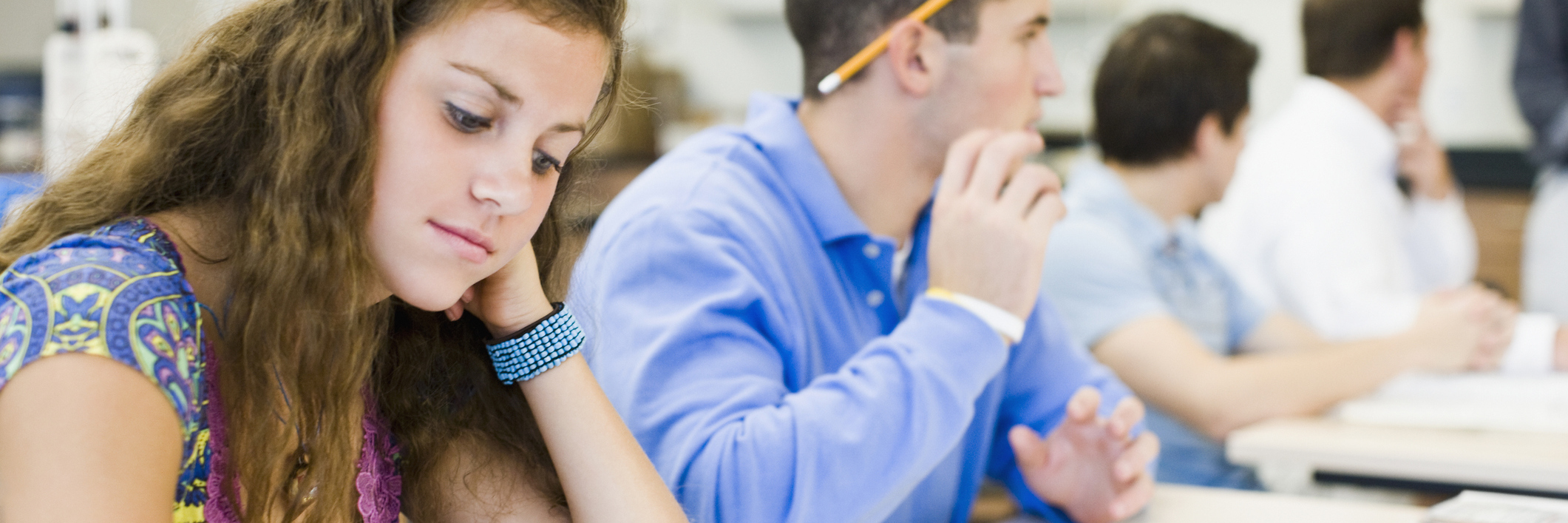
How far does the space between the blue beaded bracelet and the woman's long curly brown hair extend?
0.13 metres

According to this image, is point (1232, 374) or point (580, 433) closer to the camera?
point (580, 433)

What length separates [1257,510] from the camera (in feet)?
3.59

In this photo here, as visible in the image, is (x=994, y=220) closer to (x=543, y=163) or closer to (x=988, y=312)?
(x=988, y=312)

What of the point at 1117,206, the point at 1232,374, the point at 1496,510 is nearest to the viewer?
the point at 1496,510

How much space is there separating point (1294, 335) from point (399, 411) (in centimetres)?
159

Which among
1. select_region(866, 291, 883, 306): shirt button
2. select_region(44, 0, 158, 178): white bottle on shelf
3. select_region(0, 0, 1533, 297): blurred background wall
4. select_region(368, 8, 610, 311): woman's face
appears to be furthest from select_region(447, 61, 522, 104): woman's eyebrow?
select_region(0, 0, 1533, 297): blurred background wall

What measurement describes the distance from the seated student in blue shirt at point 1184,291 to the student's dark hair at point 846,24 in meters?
0.56

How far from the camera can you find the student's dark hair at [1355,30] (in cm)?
245

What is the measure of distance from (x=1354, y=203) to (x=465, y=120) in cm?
199

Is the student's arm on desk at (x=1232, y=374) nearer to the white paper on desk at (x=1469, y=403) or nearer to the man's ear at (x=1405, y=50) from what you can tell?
the white paper on desk at (x=1469, y=403)

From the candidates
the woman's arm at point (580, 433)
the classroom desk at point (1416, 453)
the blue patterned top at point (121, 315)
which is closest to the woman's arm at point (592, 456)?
the woman's arm at point (580, 433)

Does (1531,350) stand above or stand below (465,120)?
below

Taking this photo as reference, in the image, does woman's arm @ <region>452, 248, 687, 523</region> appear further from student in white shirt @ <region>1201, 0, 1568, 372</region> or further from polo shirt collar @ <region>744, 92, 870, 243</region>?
student in white shirt @ <region>1201, 0, 1568, 372</region>

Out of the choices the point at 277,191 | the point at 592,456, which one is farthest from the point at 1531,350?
the point at 277,191
